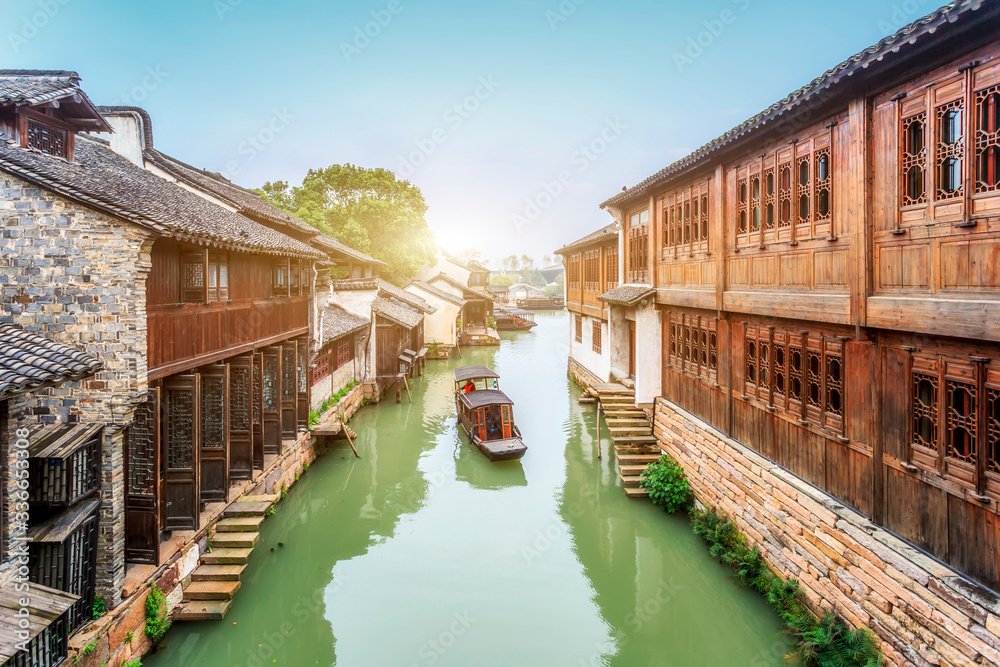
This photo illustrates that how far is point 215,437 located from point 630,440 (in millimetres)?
8857

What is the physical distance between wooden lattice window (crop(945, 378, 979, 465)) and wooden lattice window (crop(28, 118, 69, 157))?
1157cm

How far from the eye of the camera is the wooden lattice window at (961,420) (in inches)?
208

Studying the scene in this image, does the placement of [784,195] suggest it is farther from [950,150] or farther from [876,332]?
[950,150]

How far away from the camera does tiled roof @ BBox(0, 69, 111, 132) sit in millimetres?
7350

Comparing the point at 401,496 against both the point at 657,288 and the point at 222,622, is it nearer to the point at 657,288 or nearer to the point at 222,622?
the point at 222,622

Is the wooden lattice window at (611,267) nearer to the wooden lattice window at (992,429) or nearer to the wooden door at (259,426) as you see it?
the wooden door at (259,426)

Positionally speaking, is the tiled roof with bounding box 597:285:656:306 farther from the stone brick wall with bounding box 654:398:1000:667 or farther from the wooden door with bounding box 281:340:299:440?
the wooden door with bounding box 281:340:299:440

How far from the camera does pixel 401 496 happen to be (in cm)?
1341

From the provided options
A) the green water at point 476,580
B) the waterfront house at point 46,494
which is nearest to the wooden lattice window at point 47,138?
the waterfront house at point 46,494

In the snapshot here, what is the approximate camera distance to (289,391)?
48.3ft

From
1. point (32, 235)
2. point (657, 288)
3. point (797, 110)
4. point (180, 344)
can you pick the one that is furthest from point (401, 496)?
point (797, 110)

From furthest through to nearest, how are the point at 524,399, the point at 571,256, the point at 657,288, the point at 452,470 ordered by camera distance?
the point at 571,256, the point at 524,399, the point at 452,470, the point at 657,288

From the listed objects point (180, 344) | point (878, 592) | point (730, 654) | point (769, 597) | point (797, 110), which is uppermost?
point (797, 110)

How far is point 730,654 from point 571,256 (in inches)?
774
